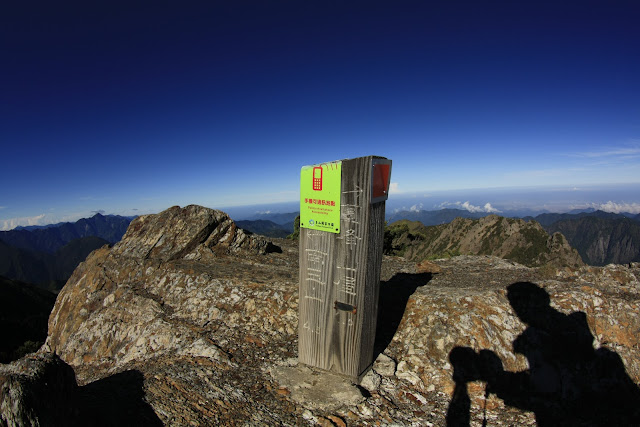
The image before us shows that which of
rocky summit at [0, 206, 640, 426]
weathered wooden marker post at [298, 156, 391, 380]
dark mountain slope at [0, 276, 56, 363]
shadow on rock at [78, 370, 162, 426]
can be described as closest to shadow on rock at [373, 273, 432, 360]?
rocky summit at [0, 206, 640, 426]

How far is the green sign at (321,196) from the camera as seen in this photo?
211 inches

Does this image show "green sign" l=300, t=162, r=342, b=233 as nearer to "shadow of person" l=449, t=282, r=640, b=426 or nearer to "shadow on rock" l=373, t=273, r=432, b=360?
"shadow on rock" l=373, t=273, r=432, b=360

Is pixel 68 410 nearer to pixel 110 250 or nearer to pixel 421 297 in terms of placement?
pixel 421 297

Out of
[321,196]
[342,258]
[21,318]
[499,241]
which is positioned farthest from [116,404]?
[499,241]

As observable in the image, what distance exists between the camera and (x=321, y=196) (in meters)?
5.50

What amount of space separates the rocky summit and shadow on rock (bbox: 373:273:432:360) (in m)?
0.04

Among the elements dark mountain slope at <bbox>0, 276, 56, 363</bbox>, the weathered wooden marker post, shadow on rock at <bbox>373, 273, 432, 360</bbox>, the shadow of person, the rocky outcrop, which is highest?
the weathered wooden marker post

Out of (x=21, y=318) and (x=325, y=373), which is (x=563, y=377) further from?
(x=21, y=318)

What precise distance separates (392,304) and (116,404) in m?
6.47

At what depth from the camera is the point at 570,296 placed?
771 cm

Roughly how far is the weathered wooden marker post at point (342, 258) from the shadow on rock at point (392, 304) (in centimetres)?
126

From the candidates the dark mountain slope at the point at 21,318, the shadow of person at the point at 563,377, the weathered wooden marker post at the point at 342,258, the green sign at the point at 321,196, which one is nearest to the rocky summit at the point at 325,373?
the shadow of person at the point at 563,377

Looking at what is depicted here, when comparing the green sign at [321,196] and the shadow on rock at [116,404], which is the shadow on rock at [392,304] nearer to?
the green sign at [321,196]

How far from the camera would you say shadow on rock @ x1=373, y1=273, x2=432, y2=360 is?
23.8 feet
